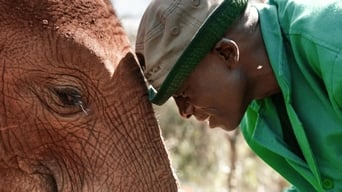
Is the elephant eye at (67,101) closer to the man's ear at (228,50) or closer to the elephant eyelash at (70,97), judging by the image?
the elephant eyelash at (70,97)

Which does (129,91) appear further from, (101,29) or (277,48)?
(277,48)

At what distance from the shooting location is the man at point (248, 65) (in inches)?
153

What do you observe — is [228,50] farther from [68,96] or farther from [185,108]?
[68,96]

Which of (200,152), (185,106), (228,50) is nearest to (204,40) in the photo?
(228,50)

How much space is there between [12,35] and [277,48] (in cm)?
111

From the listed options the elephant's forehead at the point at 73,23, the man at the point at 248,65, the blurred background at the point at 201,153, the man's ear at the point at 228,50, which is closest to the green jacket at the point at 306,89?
the man at the point at 248,65

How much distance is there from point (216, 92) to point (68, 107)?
0.61 m

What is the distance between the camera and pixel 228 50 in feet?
12.9

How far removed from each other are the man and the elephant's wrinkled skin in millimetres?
169

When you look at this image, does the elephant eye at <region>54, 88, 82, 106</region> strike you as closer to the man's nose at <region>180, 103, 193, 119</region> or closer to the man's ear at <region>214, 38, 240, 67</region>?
the man's nose at <region>180, 103, 193, 119</region>

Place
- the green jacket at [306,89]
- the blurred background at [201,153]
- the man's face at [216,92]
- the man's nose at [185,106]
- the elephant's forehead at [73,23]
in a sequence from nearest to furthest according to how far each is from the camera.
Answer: the green jacket at [306,89]
the man's face at [216,92]
the man's nose at [185,106]
the elephant's forehead at [73,23]
the blurred background at [201,153]

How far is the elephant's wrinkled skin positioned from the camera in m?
4.14

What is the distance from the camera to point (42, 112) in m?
4.16

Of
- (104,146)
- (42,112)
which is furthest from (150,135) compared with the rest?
(42,112)
